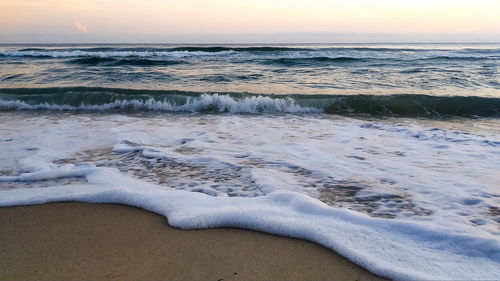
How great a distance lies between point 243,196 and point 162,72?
11.7 m

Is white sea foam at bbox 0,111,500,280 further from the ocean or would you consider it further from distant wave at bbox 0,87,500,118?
distant wave at bbox 0,87,500,118

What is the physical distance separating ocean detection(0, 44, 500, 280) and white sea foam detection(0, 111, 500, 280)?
13 millimetres

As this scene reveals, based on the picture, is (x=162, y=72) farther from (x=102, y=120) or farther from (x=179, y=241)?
(x=179, y=241)

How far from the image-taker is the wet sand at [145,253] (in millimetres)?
1921

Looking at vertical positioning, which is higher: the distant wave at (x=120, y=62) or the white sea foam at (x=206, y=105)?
the distant wave at (x=120, y=62)

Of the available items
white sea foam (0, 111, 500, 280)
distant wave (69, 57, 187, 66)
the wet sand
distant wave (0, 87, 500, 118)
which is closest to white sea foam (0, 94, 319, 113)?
distant wave (0, 87, 500, 118)

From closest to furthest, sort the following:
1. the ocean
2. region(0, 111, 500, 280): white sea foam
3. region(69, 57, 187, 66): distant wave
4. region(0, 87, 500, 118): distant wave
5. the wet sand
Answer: the wet sand, region(0, 111, 500, 280): white sea foam, the ocean, region(0, 87, 500, 118): distant wave, region(69, 57, 187, 66): distant wave

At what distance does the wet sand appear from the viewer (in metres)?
1.92

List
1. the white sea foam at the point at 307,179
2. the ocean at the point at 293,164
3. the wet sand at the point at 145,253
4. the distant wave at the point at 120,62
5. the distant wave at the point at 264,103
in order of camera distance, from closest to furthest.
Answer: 1. the wet sand at the point at 145,253
2. the white sea foam at the point at 307,179
3. the ocean at the point at 293,164
4. the distant wave at the point at 264,103
5. the distant wave at the point at 120,62

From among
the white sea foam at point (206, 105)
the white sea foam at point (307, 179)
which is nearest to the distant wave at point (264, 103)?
the white sea foam at point (206, 105)

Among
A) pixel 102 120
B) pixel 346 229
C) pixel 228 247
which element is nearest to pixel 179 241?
pixel 228 247

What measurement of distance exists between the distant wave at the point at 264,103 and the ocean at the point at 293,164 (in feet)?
0.12

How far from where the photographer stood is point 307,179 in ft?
11.0

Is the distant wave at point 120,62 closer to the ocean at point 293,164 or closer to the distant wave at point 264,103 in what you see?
the ocean at point 293,164
